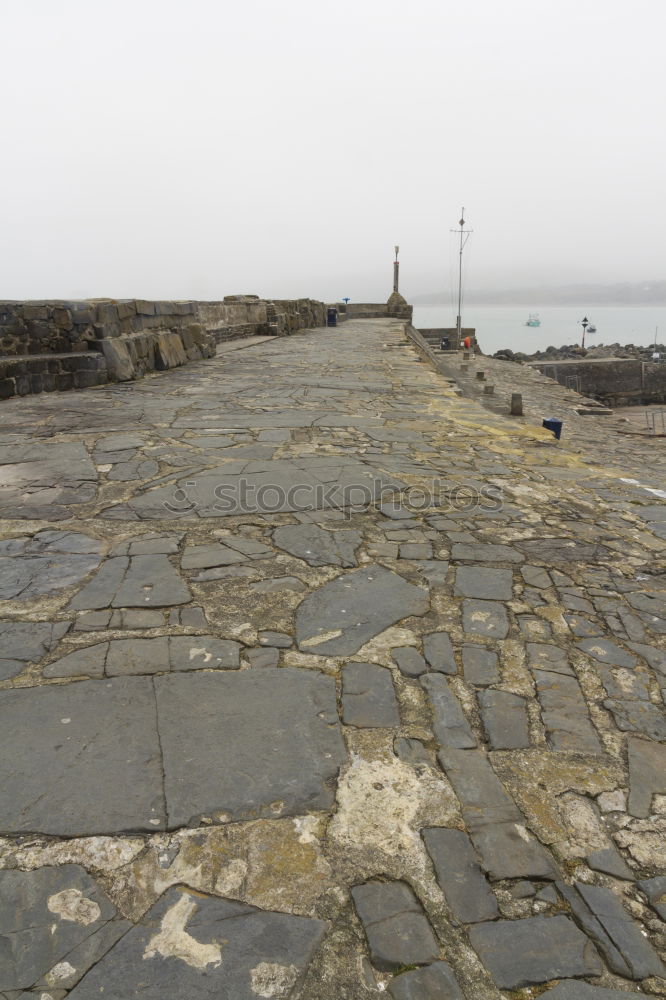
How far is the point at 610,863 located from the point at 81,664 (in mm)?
1695

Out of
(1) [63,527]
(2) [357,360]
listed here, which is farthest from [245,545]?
(2) [357,360]

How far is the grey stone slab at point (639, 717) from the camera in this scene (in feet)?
6.09

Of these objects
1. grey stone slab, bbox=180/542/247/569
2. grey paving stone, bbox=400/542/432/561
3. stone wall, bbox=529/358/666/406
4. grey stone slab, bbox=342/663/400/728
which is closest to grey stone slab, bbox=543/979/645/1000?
grey stone slab, bbox=342/663/400/728

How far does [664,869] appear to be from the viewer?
4.66 ft

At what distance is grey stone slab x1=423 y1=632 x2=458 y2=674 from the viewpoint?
6.88ft

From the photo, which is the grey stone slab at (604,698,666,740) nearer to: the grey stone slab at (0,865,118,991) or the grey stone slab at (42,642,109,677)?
the grey stone slab at (0,865,118,991)

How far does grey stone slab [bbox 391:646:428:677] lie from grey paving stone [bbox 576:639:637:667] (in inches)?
25.2

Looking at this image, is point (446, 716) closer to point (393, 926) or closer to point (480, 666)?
point (480, 666)

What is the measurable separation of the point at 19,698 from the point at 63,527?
149cm

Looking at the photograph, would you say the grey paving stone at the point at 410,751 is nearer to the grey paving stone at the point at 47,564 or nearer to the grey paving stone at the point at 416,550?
the grey paving stone at the point at 416,550

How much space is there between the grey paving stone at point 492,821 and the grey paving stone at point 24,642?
1.43 m

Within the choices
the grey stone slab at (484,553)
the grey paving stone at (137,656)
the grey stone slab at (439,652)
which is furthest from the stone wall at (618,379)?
the grey paving stone at (137,656)

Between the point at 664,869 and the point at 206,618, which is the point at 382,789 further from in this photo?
the point at 206,618

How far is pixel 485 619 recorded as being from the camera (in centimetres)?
240
